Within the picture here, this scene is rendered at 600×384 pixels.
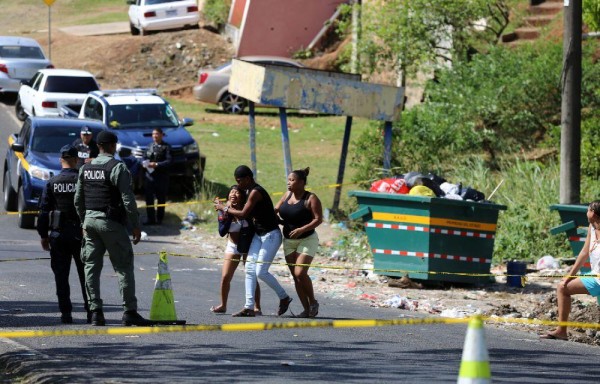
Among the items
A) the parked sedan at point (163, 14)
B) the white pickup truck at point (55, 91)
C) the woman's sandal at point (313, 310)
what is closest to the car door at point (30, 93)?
the white pickup truck at point (55, 91)

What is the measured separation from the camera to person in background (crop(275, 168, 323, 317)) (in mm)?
11992

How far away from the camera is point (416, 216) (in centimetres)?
1483

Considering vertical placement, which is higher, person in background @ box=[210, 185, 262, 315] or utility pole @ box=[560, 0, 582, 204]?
utility pole @ box=[560, 0, 582, 204]

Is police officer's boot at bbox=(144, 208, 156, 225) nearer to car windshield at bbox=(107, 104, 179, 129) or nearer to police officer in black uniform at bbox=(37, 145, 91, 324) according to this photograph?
car windshield at bbox=(107, 104, 179, 129)

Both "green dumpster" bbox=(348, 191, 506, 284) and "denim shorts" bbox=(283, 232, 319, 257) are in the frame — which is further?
"green dumpster" bbox=(348, 191, 506, 284)

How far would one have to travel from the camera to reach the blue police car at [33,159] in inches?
730

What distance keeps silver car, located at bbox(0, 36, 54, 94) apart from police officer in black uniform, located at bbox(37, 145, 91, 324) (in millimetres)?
20077

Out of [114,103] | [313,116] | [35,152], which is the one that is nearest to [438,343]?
[35,152]

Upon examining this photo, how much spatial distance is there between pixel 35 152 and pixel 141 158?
2.07 metres

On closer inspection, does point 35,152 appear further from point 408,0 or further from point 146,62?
point 146,62

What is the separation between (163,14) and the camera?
123ft

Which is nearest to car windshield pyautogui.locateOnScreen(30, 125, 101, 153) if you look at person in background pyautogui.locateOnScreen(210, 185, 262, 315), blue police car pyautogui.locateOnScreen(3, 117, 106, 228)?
blue police car pyautogui.locateOnScreen(3, 117, 106, 228)

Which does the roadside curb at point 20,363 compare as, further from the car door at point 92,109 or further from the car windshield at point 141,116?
the car door at point 92,109

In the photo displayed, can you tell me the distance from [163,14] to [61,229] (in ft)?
88.7
